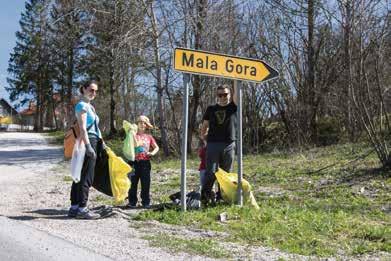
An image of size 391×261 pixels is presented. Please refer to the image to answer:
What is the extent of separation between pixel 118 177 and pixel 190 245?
2395 mm

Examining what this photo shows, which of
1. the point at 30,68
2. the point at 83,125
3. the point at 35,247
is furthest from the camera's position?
the point at 30,68

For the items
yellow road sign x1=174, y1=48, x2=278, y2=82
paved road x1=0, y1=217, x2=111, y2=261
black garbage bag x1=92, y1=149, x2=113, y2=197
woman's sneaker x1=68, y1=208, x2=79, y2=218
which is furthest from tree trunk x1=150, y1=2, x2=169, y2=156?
paved road x1=0, y1=217, x2=111, y2=261

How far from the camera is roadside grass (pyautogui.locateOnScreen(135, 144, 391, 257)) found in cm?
653

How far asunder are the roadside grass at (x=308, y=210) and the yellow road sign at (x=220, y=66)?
76.4 inches

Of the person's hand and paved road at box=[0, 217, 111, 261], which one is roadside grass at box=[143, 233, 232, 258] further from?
the person's hand

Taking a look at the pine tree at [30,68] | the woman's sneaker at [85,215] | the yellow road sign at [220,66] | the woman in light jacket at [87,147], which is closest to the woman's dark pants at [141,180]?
the woman in light jacket at [87,147]

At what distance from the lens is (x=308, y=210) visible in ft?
27.3

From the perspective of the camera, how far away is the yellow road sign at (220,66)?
25.7ft

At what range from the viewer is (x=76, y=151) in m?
7.70

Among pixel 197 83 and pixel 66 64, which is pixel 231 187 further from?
pixel 66 64

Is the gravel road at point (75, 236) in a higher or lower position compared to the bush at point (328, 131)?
lower

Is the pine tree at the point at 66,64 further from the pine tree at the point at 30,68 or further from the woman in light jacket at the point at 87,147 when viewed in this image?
the woman in light jacket at the point at 87,147

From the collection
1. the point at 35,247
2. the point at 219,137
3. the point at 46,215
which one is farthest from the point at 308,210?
the point at 35,247

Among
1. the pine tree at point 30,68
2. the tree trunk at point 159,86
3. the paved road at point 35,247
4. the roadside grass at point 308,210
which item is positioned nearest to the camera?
the paved road at point 35,247
